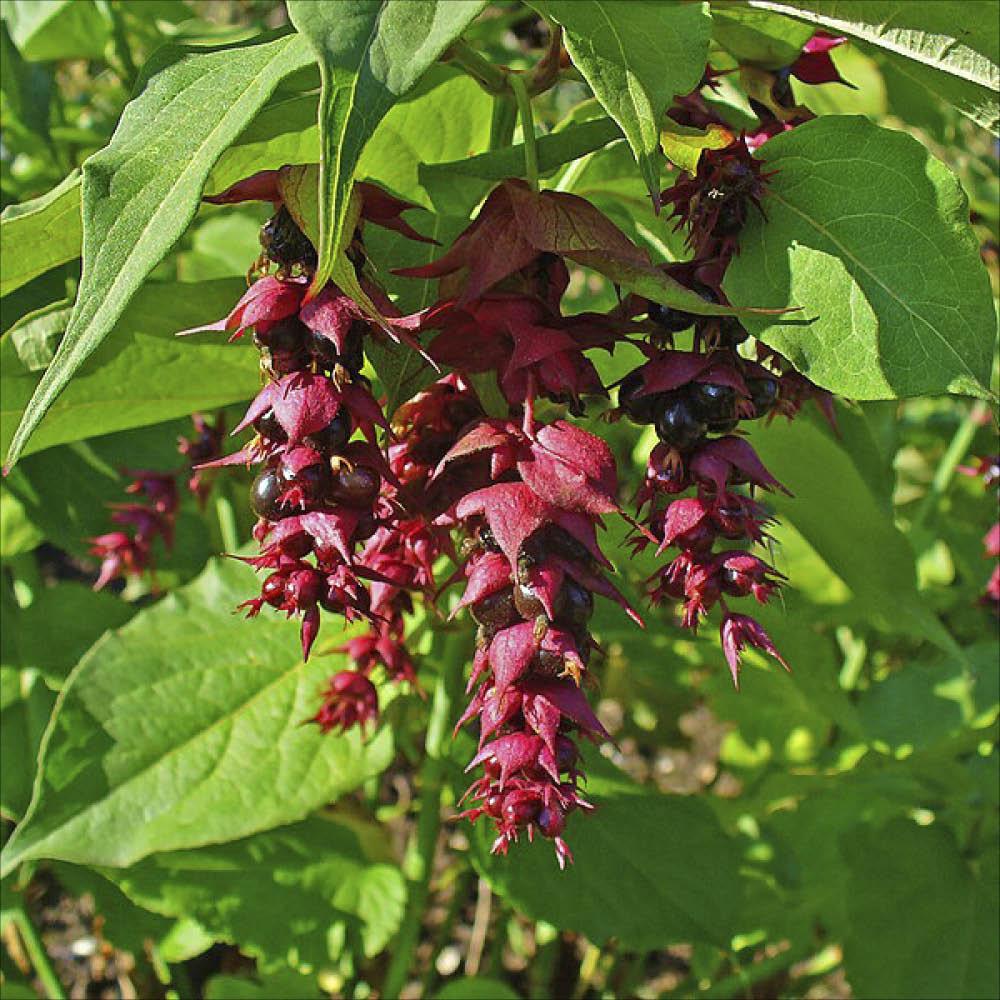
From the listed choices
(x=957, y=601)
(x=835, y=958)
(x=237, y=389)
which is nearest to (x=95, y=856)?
(x=237, y=389)

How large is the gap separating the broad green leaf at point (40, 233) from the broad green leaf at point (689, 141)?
285mm

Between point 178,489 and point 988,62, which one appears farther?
point 178,489

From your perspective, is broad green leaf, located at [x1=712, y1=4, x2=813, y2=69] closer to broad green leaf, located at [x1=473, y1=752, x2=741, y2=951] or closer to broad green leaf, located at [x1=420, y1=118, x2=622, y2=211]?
broad green leaf, located at [x1=420, y1=118, x2=622, y2=211]

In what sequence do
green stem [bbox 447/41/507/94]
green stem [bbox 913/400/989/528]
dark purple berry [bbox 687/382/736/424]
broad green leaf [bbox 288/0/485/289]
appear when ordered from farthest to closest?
green stem [bbox 913/400/989/528]
green stem [bbox 447/41/507/94]
dark purple berry [bbox 687/382/736/424]
broad green leaf [bbox 288/0/485/289]

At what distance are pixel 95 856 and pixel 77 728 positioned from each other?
93 mm

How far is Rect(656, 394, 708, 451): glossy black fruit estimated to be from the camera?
0.52 metres

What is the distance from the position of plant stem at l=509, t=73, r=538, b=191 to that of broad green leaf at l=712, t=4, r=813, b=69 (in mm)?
124

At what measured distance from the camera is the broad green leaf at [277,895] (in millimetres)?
1070

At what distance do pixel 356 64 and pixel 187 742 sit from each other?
61 cm

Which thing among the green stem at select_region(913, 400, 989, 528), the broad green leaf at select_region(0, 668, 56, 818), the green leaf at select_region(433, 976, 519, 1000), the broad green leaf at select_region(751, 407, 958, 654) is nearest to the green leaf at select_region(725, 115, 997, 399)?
the broad green leaf at select_region(751, 407, 958, 654)

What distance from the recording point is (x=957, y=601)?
167 centimetres

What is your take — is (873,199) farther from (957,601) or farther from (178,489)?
(957,601)

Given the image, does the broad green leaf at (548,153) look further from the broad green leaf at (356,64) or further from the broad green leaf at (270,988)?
the broad green leaf at (270,988)

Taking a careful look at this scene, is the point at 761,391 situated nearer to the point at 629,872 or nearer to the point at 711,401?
the point at 711,401
